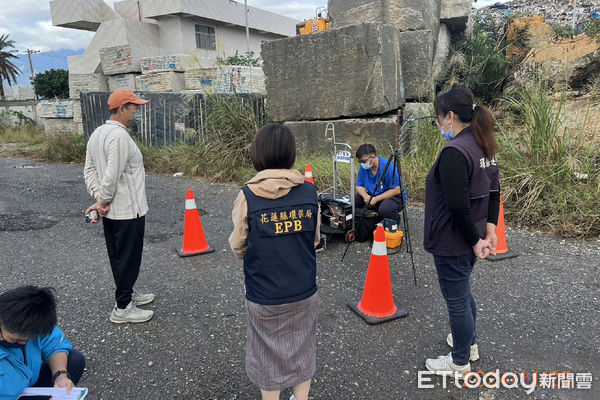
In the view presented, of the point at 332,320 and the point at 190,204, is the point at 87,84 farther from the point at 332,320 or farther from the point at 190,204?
the point at 332,320

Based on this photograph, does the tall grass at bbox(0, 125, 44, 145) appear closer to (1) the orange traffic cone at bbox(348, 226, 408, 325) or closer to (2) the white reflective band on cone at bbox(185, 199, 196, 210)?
(2) the white reflective band on cone at bbox(185, 199, 196, 210)

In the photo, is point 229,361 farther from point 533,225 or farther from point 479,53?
point 479,53

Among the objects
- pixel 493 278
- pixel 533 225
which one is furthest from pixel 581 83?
pixel 493 278

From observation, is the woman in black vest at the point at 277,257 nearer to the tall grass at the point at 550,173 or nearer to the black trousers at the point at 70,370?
the black trousers at the point at 70,370

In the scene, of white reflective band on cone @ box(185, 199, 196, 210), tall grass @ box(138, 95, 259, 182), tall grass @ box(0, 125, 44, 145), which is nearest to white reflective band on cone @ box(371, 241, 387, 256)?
white reflective band on cone @ box(185, 199, 196, 210)

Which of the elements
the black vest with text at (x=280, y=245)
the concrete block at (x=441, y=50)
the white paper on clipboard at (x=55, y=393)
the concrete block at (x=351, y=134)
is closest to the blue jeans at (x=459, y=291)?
the black vest with text at (x=280, y=245)

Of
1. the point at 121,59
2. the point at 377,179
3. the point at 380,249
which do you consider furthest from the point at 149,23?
the point at 380,249

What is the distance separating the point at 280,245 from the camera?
1.93 m

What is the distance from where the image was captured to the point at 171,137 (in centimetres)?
1021

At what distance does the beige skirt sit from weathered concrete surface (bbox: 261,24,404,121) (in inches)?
223

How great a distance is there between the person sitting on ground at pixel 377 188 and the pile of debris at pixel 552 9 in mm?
11822

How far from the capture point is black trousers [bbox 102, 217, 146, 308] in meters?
3.14

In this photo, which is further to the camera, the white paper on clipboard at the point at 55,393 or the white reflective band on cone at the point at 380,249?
the white reflective band on cone at the point at 380,249

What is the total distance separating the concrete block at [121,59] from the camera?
555 inches
